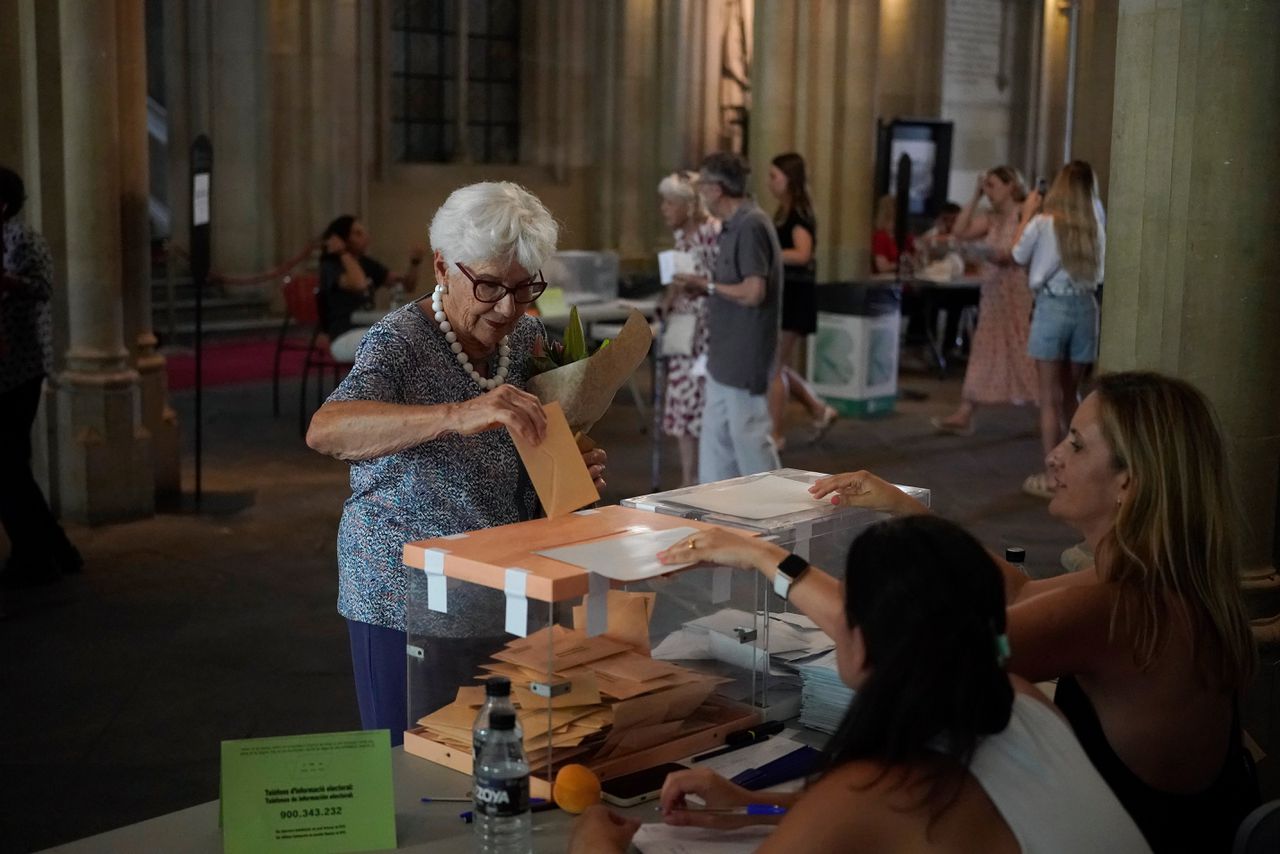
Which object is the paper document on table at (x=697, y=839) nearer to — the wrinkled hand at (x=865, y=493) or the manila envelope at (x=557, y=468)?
the manila envelope at (x=557, y=468)

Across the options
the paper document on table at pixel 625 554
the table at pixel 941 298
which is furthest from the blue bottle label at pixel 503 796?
the table at pixel 941 298

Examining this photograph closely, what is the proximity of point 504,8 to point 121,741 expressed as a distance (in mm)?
13598

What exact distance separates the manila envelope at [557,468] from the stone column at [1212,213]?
2.25 m

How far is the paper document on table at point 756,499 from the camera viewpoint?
2.78 meters

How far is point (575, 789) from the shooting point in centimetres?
236

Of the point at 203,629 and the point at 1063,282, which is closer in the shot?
the point at 203,629

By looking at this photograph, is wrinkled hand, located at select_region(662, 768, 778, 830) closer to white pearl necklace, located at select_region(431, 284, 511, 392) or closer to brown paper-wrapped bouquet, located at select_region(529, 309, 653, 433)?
brown paper-wrapped bouquet, located at select_region(529, 309, 653, 433)

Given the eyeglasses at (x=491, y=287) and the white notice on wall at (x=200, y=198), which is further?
the white notice on wall at (x=200, y=198)

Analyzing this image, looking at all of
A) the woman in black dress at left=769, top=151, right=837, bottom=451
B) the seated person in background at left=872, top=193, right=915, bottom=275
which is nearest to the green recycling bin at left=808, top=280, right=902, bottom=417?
the woman in black dress at left=769, top=151, right=837, bottom=451

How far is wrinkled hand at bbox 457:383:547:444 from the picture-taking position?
101 inches

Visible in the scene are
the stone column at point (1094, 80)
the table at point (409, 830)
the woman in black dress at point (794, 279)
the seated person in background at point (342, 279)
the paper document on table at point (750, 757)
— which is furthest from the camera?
the stone column at point (1094, 80)

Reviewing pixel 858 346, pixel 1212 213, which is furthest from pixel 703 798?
pixel 858 346

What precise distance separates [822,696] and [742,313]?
427 cm

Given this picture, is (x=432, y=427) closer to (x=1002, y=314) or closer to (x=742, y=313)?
(x=742, y=313)
